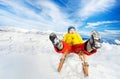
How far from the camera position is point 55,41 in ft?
14.4

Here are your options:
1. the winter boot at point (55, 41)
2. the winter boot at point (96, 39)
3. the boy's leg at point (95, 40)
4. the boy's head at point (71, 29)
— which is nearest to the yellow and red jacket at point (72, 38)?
the boy's head at point (71, 29)

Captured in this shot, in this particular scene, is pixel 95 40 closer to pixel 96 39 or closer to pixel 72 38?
pixel 96 39

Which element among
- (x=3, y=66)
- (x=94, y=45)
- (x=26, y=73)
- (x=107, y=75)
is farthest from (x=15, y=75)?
(x=107, y=75)

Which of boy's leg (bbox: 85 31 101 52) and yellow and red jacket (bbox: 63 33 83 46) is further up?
boy's leg (bbox: 85 31 101 52)

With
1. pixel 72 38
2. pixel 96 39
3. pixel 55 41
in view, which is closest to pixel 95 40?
pixel 96 39

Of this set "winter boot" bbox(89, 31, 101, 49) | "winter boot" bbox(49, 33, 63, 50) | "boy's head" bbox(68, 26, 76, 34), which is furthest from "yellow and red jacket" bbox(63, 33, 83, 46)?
"winter boot" bbox(89, 31, 101, 49)

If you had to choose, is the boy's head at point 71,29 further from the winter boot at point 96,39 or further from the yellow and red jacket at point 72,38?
the winter boot at point 96,39

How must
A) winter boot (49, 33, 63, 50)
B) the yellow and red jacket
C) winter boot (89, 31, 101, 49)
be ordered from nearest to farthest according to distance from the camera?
winter boot (89, 31, 101, 49) < winter boot (49, 33, 63, 50) < the yellow and red jacket

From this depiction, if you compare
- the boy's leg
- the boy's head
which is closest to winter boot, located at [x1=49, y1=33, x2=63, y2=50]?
the boy's leg

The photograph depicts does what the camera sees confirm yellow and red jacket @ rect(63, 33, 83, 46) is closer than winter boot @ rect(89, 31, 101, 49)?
No

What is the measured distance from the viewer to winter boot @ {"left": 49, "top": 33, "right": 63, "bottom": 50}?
14.3ft

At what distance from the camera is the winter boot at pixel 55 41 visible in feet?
14.3

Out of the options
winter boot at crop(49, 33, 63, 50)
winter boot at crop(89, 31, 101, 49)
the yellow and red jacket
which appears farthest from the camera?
the yellow and red jacket

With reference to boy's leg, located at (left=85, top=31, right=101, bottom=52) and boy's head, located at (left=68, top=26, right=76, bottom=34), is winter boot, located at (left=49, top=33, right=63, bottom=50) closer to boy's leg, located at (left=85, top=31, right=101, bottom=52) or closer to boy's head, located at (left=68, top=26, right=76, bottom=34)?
boy's leg, located at (left=85, top=31, right=101, bottom=52)
